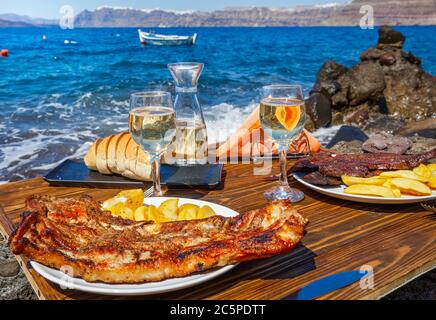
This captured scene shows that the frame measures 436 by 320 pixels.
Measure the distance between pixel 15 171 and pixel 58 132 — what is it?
3.62 metres

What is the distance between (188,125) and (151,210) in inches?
37.9

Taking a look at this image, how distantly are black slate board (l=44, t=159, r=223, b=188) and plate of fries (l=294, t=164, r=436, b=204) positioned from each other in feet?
1.77

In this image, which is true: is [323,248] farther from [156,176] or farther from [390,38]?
[390,38]

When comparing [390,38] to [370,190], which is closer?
[370,190]

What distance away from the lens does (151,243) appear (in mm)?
1227

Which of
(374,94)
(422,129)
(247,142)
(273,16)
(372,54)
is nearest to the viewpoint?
(247,142)

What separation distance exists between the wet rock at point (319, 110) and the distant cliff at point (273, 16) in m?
78.8

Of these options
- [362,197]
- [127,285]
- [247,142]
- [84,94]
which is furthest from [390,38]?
[127,285]

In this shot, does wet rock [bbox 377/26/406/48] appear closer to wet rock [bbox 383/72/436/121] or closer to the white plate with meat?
wet rock [bbox 383/72/436/121]

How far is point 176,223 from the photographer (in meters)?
1.36

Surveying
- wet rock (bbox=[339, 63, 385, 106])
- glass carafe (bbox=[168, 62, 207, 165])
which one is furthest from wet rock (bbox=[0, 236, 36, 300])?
wet rock (bbox=[339, 63, 385, 106])

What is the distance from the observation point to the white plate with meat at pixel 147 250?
3.74 ft

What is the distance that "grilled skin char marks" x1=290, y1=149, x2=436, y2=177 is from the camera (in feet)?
6.44
